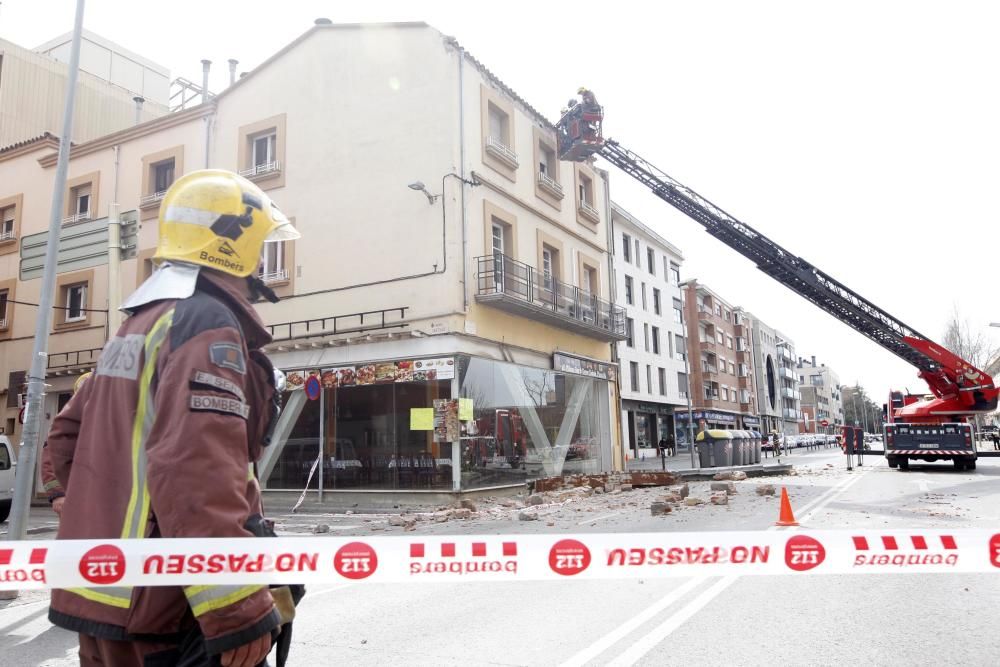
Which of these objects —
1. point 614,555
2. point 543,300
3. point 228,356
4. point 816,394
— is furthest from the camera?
point 816,394

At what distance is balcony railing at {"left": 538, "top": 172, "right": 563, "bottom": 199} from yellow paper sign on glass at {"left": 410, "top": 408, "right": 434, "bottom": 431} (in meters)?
7.74

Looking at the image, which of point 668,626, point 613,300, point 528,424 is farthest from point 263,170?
point 668,626

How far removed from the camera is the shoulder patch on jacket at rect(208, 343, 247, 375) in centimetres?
181

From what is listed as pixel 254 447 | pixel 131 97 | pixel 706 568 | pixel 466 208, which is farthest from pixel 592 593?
pixel 131 97

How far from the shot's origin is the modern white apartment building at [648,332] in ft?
138

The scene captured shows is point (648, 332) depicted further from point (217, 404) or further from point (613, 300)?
point (217, 404)

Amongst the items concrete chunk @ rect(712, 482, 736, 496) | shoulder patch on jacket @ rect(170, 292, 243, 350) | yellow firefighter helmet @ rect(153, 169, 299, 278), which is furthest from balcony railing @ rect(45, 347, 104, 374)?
shoulder patch on jacket @ rect(170, 292, 243, 350)

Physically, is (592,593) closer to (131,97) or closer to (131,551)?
(131,551)

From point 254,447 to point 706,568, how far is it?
2.27m

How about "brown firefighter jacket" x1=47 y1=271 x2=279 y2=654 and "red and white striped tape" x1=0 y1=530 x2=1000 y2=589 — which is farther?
"red and white striped tape" x1=0 y1=530 x2=1000 y2=589

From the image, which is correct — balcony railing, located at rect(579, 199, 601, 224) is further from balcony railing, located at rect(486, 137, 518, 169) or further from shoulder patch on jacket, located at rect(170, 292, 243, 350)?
shoulder patch on jacket, located at rect(170, 292, 243, 350)

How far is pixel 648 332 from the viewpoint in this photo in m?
45.1

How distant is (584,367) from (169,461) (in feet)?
64.2

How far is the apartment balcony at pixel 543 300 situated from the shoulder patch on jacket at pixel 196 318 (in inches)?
568
